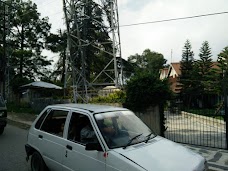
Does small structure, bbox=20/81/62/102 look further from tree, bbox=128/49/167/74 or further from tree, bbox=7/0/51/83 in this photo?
tree, bbox=128/49/167/74

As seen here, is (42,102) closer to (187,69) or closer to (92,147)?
(92,147)

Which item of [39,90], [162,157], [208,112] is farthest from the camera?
[39,90]

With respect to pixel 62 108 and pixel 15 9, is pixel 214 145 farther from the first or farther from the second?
pixel 15 9

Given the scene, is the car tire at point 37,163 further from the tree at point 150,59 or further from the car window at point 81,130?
the tree at point 150,59

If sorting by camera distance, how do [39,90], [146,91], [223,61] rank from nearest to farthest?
[146,91] → [39,90] → [223,61]

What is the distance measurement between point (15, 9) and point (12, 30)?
2.45m

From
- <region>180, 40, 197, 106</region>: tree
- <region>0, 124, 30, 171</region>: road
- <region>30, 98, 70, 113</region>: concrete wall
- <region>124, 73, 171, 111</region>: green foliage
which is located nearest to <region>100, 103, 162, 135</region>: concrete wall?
<region>124, 73, 171, 111</region>: green foliage

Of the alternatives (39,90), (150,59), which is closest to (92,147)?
(39,90)

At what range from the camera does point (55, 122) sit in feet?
20.2

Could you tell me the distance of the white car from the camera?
14.5ft

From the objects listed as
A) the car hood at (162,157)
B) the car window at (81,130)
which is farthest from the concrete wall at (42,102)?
the car hood at (162,157)

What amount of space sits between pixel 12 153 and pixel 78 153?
4.96 m

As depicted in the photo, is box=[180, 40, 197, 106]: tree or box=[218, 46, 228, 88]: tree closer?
box=[218, 46, 228, 88]: tree

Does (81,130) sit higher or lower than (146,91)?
lower
